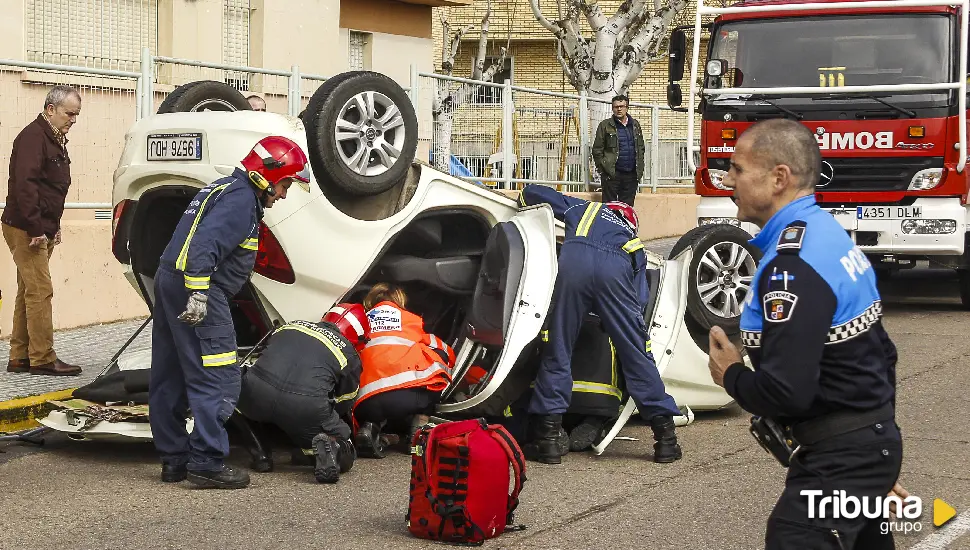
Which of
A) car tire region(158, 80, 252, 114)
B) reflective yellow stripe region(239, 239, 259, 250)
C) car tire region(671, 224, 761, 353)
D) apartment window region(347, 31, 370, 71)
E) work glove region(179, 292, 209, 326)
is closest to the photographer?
work glove region(179, 292, 209, 326)

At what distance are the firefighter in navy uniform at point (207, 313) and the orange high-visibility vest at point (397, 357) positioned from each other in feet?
2.88

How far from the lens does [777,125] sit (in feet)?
11.8

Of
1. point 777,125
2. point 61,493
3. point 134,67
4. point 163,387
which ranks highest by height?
point 134,67

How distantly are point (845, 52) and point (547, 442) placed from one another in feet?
22.2

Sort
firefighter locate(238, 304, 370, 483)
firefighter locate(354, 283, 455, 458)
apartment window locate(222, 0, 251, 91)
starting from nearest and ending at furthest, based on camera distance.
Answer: firefighter locate(238, 304, 370, 483)
firefighter locate(354, 283, 455, 458)
apartment window locate(222, 0, 251, 91)

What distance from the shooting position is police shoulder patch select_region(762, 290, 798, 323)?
336cm

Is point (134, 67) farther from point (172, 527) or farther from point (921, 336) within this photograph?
point (172, 527)

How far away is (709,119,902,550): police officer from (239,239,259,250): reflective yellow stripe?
356 centimetres

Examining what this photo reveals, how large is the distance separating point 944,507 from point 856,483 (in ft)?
9.50

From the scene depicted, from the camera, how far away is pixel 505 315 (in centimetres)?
733

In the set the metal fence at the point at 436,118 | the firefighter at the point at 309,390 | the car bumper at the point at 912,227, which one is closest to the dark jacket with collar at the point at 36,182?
the metal fence at the point at 436,118

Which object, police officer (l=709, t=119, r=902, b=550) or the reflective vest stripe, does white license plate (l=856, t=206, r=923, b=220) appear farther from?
police officer (l=709, t=119, r=902, b=550)

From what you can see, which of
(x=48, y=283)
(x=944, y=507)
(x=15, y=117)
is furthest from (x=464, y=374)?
(x=15, y=117)

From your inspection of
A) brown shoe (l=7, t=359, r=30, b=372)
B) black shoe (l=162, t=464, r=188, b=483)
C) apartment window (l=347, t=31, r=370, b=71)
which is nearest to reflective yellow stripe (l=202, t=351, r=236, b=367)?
black shoe (l=162, t=464, r=188, b=483)
